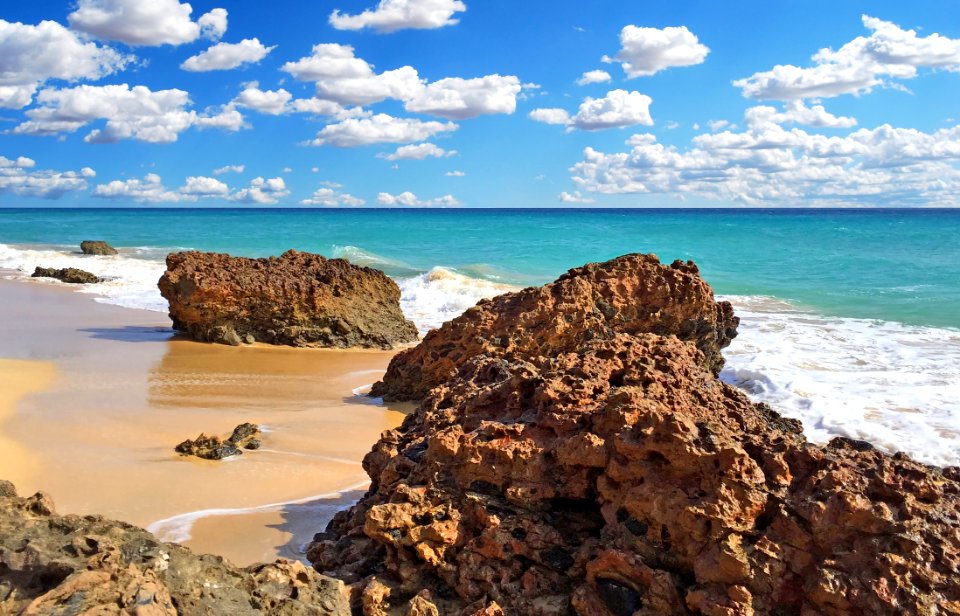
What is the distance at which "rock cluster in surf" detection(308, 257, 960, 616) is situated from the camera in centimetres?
314

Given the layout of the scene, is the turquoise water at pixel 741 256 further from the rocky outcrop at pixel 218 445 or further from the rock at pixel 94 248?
the rocky outcrop at pixel 218 445

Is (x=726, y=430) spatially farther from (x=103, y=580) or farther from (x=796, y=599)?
(x=103, y=580)

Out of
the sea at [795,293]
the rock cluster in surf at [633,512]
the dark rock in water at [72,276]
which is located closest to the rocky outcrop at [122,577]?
the rock cluster in surf at [633,512]

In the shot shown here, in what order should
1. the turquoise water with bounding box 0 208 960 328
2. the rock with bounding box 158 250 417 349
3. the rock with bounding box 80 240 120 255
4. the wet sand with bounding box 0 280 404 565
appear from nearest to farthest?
the wet sand with bounding box 0 280 404 565 < the rock with bounding box 158 250 417 349 < the turquoise water with bounding box 0 208 960 328 < the rock with bounding box 80 240 120 255

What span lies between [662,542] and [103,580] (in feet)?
7.02

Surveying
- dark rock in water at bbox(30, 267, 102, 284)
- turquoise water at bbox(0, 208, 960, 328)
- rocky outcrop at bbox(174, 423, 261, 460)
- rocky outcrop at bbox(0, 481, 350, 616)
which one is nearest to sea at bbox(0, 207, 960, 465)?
turquoise water at bbox(0, 208, 960, 328)

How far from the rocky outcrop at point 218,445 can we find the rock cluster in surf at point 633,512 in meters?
1.93

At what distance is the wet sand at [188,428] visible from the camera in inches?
198

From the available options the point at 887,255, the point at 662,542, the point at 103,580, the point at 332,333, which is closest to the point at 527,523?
the point at 662,542

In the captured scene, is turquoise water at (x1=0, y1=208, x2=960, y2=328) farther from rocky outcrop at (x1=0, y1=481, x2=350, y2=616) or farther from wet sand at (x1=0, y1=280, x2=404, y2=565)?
rocky outcrop at (x1=0, y1=481, x2=350, y2=616)

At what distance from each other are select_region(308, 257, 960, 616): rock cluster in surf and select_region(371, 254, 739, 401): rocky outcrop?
3268mm

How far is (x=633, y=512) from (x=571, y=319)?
4578 mm

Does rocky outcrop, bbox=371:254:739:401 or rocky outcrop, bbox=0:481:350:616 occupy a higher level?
rocky outcrop, bbox=371:254:739:401

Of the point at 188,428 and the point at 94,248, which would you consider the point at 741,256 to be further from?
the point at 188,428
